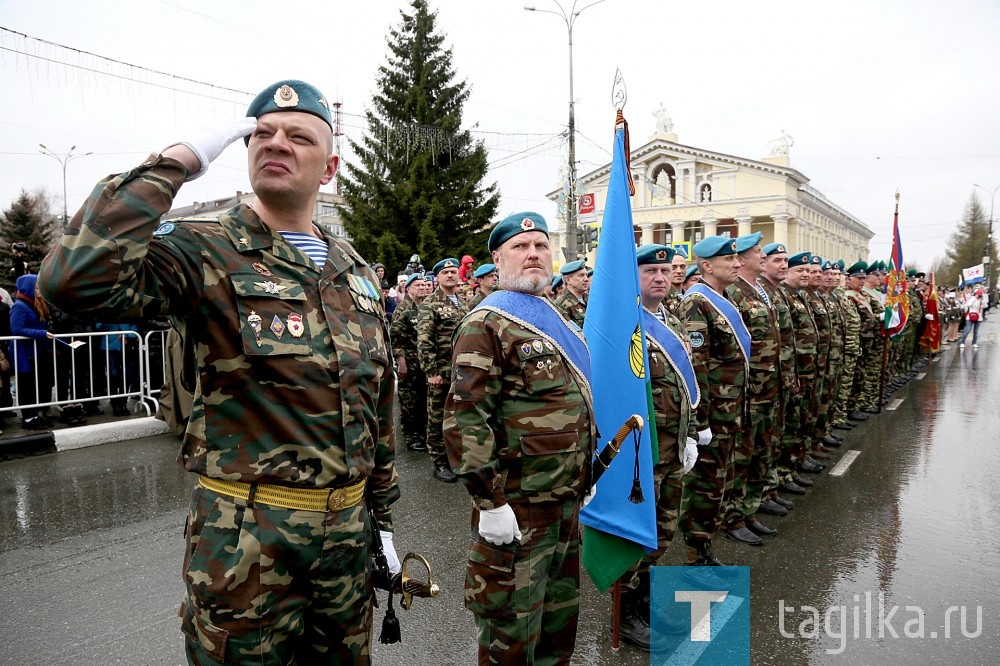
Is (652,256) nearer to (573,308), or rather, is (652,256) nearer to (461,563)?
(573,308)

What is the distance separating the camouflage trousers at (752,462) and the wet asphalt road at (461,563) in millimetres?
303

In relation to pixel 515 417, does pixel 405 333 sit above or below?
above

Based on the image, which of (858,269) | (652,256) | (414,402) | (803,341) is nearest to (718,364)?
(652,256)

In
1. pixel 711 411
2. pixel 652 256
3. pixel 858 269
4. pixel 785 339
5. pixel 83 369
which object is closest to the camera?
pixel 652 256

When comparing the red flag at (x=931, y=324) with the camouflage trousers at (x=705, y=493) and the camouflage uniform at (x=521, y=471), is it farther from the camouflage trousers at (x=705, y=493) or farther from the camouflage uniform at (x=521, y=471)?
the camouflage uniform at (x=521, y=471)

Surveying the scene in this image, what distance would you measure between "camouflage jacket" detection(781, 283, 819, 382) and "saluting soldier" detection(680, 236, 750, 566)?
214cm

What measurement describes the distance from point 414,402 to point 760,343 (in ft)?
14.6

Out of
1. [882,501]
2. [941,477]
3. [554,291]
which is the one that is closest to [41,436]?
[554,291]

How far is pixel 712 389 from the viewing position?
455 cm

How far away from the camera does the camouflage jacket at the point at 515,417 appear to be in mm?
2555

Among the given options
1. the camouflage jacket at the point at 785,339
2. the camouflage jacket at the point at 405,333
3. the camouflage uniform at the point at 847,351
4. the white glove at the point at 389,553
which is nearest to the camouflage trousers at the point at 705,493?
the camouflage jacket at the point at 785,339

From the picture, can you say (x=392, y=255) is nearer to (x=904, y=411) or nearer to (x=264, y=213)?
(x=904, y=411)

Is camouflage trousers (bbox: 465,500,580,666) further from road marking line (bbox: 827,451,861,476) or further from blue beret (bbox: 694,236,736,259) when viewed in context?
road marking line (bbox: 827,451,861,476)

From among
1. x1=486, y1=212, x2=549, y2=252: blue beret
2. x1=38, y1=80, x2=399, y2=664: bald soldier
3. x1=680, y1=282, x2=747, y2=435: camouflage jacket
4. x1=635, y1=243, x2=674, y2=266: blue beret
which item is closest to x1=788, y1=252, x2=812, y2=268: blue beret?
x1=680, y1=282, x2=747, y2=435: camouflage jacket
